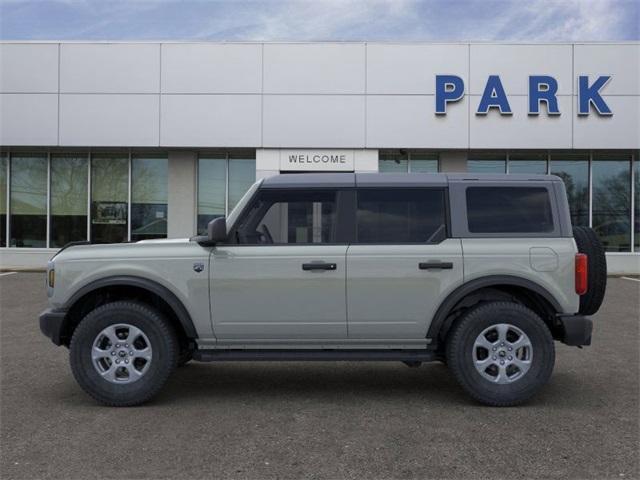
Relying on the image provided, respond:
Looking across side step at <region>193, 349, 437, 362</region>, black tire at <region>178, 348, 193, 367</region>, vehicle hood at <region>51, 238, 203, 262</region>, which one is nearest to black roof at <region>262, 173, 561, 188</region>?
vehicle hood at <region>51, 238, 203, 262</region>

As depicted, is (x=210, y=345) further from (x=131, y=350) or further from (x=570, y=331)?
(x=570, y=331)

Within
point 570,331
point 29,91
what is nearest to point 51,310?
point 570,331

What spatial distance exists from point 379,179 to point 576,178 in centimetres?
1424

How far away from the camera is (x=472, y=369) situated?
4590 millimetres

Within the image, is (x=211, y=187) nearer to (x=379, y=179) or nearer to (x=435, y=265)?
(x=379, y=179)

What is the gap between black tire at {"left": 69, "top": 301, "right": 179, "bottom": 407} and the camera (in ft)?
15.0

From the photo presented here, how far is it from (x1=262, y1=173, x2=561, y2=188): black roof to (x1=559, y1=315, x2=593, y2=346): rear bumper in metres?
1.20

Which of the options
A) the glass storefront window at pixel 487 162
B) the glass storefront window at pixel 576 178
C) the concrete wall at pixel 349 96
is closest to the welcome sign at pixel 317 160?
the concrete wall at pixel 349 96

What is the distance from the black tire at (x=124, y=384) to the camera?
4586mm

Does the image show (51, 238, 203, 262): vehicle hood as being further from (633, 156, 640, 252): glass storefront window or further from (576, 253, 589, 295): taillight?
(633, 156, 640, 252): glass storefront window

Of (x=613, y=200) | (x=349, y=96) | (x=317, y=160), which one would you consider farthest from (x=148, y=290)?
(x=613, y=200)

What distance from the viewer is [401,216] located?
482 cm

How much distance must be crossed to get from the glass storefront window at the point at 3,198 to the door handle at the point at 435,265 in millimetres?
16693

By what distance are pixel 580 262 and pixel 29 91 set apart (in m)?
16.2
